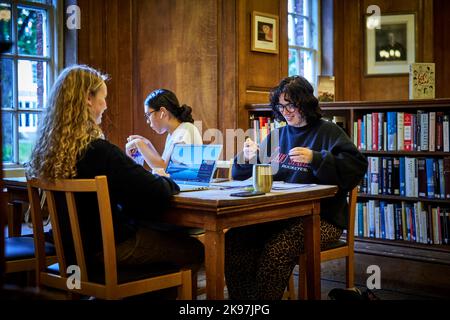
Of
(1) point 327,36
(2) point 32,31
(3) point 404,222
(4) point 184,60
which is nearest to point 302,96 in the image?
(3) point 404,222

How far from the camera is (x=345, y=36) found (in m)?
5.98

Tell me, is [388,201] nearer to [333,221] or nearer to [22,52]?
[333,221]

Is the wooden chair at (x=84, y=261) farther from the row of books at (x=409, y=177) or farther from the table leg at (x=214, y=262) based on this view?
the row of books at (x=409, y=177)

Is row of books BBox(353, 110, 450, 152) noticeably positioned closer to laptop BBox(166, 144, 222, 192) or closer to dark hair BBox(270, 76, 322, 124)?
dark hair BBox(270, 76, 322, 124)

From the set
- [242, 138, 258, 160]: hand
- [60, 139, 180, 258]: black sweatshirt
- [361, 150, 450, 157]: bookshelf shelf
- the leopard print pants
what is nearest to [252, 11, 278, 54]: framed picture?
[361, 150, 450, 157]: bookshelf shelf

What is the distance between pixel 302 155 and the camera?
2.69m

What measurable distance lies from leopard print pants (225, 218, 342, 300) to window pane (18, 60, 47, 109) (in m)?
1.97

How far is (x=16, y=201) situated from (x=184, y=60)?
1958 mm

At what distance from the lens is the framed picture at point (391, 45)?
5801 millimetres

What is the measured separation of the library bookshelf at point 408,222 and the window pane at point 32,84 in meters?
1.91

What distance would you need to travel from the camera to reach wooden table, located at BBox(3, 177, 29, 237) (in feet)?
9.93

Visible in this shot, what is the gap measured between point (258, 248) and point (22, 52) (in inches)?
89.3
